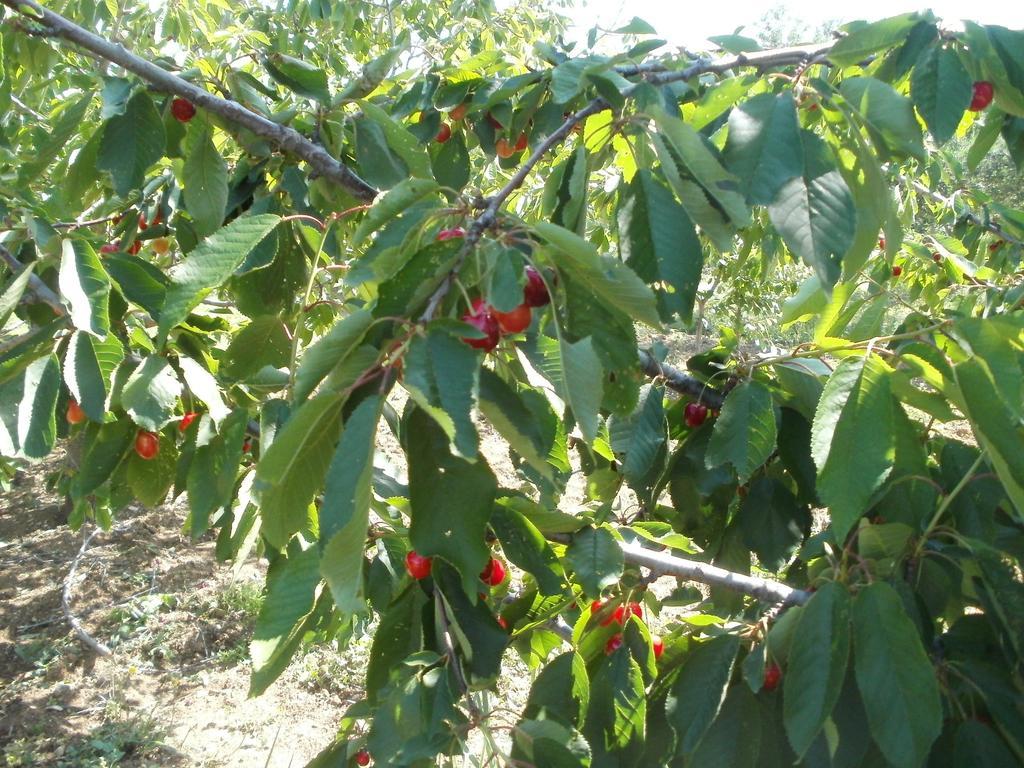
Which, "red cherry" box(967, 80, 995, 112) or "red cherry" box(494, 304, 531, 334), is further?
"red cherry" box(967, 80, 995, 112)

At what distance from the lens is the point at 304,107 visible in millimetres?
1566

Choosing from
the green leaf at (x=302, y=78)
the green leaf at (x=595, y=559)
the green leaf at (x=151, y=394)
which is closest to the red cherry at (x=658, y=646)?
the green leaf at (x=595, y=559)

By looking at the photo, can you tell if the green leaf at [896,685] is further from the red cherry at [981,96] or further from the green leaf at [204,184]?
the green leaf at [204,184]

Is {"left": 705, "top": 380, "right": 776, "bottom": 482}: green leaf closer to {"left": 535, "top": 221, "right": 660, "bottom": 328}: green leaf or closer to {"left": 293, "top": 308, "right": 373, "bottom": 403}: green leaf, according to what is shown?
{"left": 535, "top": 221, "right": 660, "bottom": 328}: green leaf

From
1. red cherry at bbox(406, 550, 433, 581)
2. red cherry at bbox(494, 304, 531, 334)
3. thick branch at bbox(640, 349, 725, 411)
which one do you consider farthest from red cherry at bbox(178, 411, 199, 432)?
thick branch at bbox(640, 349, 725, 411)

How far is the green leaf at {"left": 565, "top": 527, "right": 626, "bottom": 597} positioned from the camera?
3.17 ft

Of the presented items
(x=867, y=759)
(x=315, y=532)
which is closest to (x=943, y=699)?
(x=867, y=759)

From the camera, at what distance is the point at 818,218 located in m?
0.77

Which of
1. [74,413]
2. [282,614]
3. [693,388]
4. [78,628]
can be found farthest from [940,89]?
[78,628]

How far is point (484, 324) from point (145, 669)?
3515 mm

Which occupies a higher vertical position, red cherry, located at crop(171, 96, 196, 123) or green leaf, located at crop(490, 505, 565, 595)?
red cherry, located at crop(171, 96, 196, 123)

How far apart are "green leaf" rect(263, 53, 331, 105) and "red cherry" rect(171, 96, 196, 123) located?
18cm

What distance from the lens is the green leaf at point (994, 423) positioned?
0.76m

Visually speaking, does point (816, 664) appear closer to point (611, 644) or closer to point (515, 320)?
point (611, 644)
